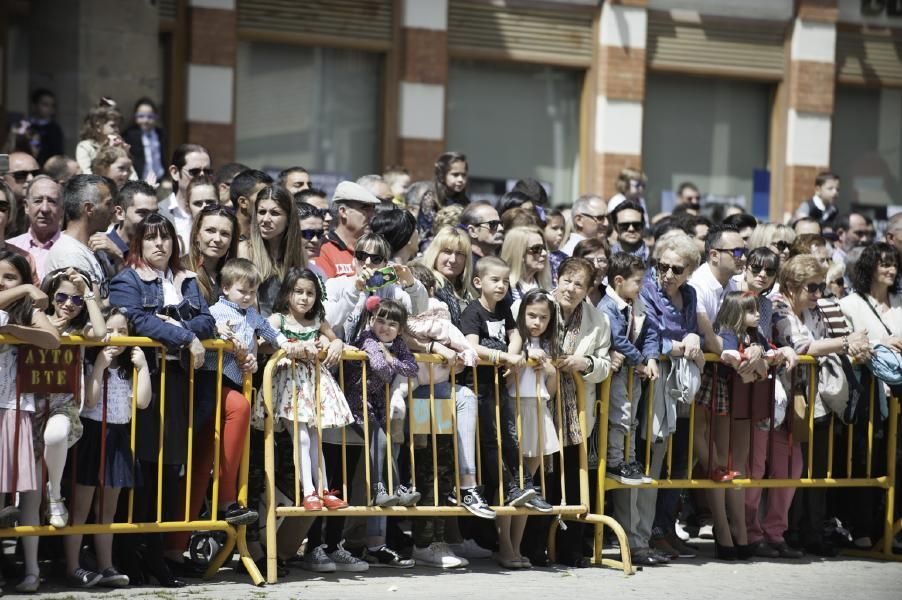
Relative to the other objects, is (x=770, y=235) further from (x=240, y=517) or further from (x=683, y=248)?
(x=240, y=517)

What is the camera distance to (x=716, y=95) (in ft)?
66.3

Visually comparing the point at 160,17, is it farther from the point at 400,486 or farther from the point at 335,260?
the point at 400,486

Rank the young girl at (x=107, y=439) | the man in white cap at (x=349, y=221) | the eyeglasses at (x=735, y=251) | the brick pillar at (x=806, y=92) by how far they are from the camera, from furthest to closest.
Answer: the brick pillar at (x=806, y=92), the eyeglasses at (x=735, y=251), the man in white cap at (x=349, y=221), the young girl at (x=107, y=439)

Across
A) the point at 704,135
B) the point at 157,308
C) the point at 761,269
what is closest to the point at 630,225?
the point at 761,269

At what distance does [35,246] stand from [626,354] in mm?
3875

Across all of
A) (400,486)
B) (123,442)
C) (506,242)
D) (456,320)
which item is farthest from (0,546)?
(506,242)

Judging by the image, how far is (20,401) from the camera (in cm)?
823

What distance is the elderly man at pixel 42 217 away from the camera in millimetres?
9500

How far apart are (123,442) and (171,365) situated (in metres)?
0.53

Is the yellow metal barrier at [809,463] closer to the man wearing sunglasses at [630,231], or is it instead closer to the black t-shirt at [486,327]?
the black t-shirt at [486,327]

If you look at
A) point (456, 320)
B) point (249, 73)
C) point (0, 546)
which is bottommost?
point (0, 546)

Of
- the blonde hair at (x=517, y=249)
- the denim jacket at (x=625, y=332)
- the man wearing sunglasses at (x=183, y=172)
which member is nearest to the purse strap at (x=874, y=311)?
the denim jacket at (x=625, y=332)

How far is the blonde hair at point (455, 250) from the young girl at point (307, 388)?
3.68 ft

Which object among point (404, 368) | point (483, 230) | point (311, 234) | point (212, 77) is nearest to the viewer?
point (404, 368)
